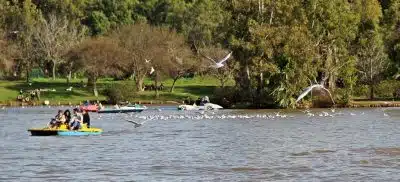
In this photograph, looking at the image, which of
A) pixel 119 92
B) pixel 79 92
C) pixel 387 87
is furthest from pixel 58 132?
pixel 79 92

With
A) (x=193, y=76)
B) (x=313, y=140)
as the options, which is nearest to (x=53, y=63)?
(x=193, y=76)

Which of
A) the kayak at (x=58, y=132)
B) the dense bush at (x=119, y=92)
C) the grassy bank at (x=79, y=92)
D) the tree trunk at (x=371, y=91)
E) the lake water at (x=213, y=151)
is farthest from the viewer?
the grassy bank at (x=79, y=92)

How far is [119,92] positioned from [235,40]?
17.8m

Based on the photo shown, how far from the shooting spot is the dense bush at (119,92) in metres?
97.5

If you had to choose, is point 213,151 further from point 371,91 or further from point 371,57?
point 371,91

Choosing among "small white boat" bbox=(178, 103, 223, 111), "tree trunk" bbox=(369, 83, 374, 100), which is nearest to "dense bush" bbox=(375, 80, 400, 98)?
"tree trunk" bbox=(369, 83, 374, 100)

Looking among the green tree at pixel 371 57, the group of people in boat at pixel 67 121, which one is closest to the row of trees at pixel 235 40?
the green tree at pixel 371 57

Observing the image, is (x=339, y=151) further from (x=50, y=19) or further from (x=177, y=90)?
(x=50, y=19)

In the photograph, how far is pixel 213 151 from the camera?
139ft

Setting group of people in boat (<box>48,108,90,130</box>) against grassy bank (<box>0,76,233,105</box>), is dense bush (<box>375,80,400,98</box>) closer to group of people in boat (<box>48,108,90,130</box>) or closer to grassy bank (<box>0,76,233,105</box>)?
grassy bank (<box>0,76,233,105</box>)

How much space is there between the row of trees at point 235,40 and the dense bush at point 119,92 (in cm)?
734

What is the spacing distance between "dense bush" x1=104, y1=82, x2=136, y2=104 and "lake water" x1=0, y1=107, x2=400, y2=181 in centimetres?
3003

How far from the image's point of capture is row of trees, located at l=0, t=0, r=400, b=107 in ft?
278

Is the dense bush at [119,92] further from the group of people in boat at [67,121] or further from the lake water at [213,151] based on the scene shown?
the group of people in boat at [67,121]
